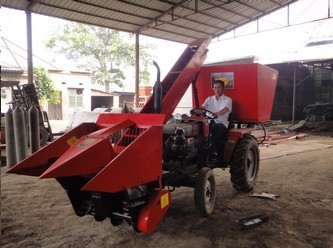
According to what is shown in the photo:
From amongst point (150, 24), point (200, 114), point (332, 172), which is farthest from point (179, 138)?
point (150, 24)

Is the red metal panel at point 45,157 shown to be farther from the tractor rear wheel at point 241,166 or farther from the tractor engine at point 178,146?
the tractor rear wheel at point 241,166

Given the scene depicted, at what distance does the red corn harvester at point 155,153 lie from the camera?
2.80 m

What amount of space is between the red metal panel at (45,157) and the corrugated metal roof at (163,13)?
8.63 meters

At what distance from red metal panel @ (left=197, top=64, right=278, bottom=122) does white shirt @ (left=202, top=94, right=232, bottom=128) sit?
0.97 feet

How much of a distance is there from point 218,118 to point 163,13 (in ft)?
32.9

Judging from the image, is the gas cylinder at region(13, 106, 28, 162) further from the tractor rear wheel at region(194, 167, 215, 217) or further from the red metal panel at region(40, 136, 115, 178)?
the tractor rear wheel at region(194, 167, 215, 217)

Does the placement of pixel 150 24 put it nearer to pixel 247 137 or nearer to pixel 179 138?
pixel 247 137

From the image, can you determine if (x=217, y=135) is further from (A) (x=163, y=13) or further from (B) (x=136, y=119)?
(A) (x=163, y=13)

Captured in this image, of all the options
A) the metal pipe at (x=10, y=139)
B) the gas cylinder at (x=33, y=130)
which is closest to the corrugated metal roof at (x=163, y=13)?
the gas cylinder at (x=33, y=130)

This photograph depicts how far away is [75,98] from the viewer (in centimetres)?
2388

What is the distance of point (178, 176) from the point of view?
3.84 m

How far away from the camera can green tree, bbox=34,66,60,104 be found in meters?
20.3

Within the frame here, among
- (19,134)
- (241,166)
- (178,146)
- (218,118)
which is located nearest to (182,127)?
(178,146)

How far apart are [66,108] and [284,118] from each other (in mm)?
15916
